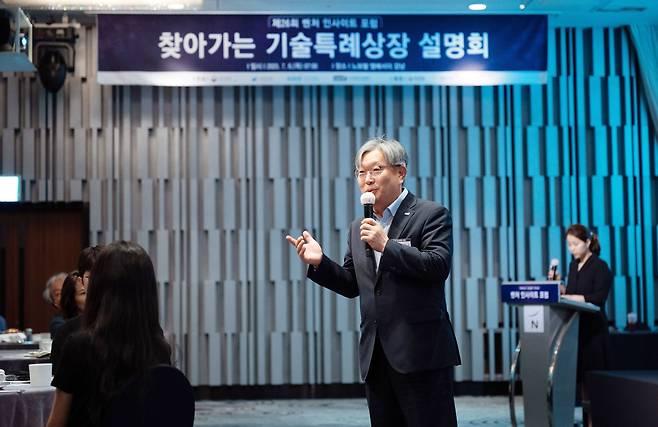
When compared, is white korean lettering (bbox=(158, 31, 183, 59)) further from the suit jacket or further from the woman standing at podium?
the suit jacket

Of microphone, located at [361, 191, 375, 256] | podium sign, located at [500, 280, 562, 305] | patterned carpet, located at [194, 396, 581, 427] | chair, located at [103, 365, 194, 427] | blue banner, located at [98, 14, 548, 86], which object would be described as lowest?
patterned carpet, located at [194, 396, 581, 427]

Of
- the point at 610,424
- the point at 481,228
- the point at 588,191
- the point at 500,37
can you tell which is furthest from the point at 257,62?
the point at 610,424

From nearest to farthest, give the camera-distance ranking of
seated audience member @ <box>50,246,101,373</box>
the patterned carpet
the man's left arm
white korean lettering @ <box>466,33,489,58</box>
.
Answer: the man's left arm
seated audience member @ <box>50,246,101,373</box>
the patterned carpet
white korean lettering @ <box>466,33,489,58</box>

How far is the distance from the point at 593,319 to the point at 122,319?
4686 millimetres

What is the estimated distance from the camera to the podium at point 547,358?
5309 millimetres

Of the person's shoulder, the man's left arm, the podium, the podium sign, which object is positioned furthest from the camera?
the person's shoulder

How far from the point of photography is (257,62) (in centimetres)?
777

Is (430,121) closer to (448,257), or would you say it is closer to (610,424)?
(610,424)

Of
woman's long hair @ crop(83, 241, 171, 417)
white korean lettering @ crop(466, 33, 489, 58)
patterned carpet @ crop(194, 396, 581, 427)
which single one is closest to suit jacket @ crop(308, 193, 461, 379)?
woman's long hair @ crop(83, 241, 171, 417)

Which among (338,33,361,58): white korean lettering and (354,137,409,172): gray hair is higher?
(338,33,361,58): white korean lettering

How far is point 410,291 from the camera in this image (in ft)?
9.94

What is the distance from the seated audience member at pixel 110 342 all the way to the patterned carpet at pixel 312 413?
190 inches

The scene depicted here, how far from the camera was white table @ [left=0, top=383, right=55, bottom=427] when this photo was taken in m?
3.17

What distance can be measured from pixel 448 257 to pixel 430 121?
19.5 feet
